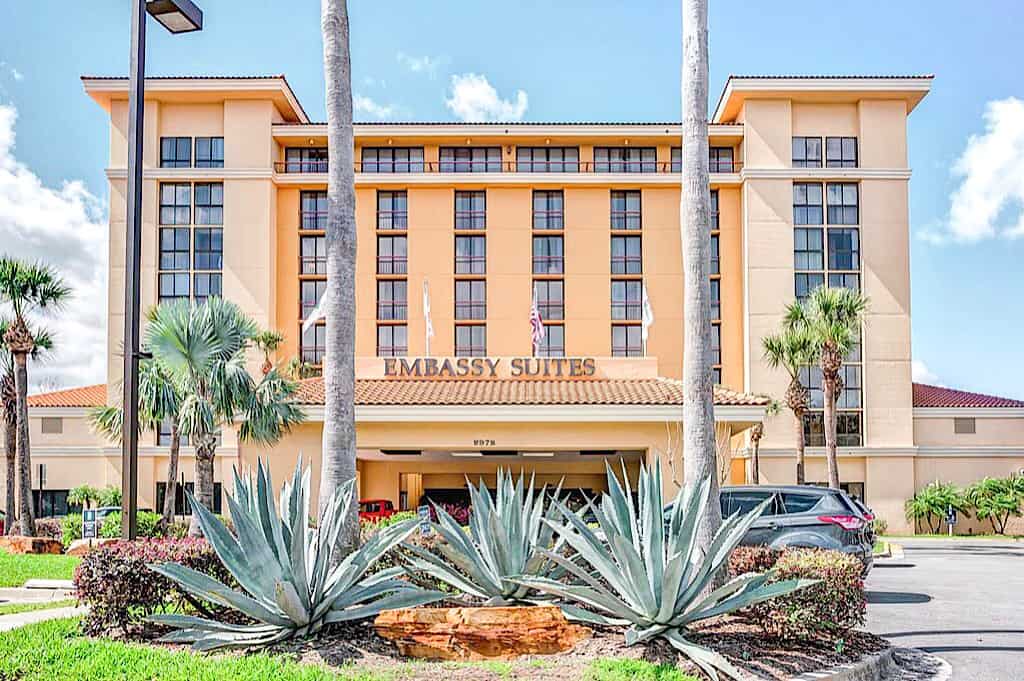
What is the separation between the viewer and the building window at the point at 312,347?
53.9 m

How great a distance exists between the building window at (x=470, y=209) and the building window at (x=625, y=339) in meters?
8.44

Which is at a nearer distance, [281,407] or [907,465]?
[281,407]

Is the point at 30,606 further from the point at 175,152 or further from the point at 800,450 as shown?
the point at 175,152

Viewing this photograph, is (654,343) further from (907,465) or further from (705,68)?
(705,68)

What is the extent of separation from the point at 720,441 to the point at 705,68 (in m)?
17.9

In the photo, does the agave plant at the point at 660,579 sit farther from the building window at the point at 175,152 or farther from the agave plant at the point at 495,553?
the building window at the point at 175,152

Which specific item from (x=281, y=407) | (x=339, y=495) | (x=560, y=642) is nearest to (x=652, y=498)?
(x=560, y=642)

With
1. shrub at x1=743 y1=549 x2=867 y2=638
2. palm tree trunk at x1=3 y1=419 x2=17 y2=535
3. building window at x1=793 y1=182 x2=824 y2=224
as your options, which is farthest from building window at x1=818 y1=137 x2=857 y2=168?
shrub at x1=743 y1=549 x2=867 y2=638

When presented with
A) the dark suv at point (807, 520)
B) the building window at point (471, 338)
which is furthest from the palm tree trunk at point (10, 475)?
the building window at point (471, 338)

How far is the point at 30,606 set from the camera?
15922mm

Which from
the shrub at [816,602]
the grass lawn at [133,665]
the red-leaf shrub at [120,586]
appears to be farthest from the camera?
the red-leaf shrub at [120,586]

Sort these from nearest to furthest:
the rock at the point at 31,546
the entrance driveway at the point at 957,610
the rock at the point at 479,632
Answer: the rock at the point at 479,632 < the entrance driveway at the point at 957,610 < the rock at the point at 31,546

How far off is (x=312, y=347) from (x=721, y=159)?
22130 mm

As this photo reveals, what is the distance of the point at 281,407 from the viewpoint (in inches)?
1069
